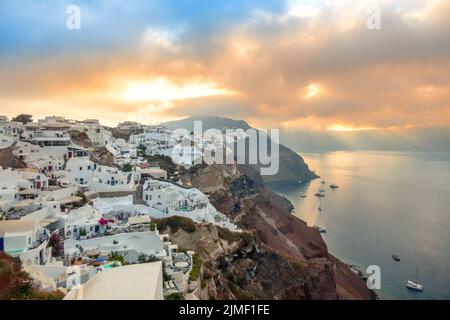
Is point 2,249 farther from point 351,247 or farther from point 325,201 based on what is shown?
point 325,201

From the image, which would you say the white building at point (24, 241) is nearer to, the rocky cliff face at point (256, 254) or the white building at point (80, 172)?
the rocky cliff face at point (256, 254)

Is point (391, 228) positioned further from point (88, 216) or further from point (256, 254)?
point (88, 216)

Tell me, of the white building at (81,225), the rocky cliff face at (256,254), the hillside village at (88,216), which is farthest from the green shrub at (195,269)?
the white building at (81,225)

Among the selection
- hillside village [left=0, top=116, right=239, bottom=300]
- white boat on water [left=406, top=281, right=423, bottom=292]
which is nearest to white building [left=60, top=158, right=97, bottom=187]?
hillside village [left=0, top=116, right=239, bottom=300]

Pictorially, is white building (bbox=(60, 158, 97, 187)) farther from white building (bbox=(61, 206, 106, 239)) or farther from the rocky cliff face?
the rocky cliff face

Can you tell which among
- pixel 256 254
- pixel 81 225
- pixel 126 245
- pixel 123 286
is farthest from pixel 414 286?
pixel 123 286
